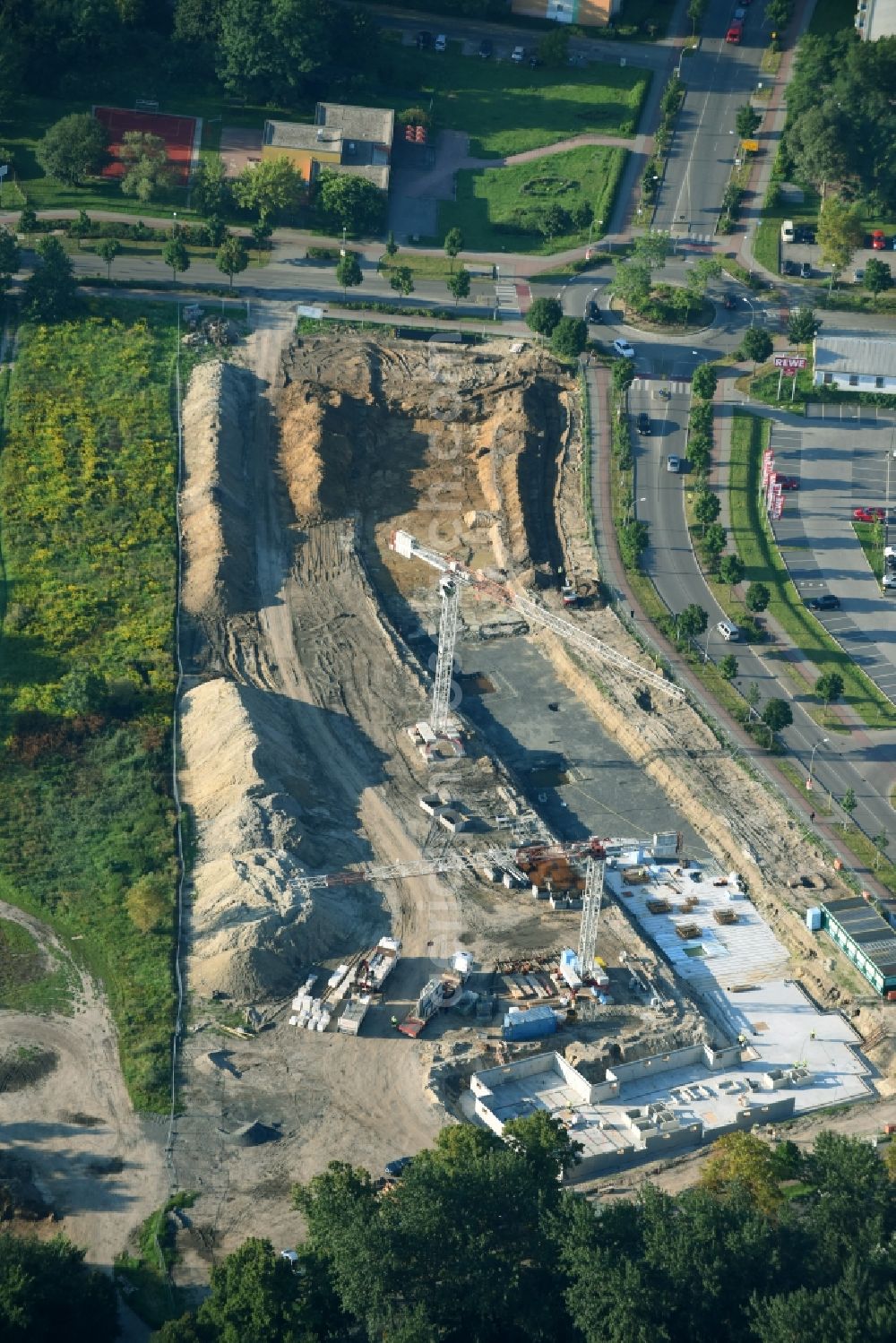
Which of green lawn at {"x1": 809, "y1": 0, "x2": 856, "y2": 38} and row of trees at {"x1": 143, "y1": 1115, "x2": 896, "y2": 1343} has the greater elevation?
green lawn at {"x1": 809, "y1": 0, "x2": 856, "y2": 38}

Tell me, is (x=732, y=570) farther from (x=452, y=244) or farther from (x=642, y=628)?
(x=452, y=244)

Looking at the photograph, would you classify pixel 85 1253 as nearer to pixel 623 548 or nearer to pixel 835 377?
pixel 623 548

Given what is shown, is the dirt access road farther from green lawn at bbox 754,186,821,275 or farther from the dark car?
green lawn at bbox 754,186,821,275

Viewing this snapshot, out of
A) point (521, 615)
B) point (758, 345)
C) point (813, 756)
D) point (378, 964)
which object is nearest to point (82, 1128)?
point (378, 964)

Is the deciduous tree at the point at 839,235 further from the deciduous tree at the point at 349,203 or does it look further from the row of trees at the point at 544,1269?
the row of trees at the point at 544,1269

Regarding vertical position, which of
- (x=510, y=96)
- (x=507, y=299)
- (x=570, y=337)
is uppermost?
(x=510, y=96)

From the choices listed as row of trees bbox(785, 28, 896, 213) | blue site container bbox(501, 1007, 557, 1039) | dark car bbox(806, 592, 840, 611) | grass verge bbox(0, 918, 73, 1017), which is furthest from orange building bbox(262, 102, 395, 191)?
blue site container bbox(501, 1007, 557, 1039)
